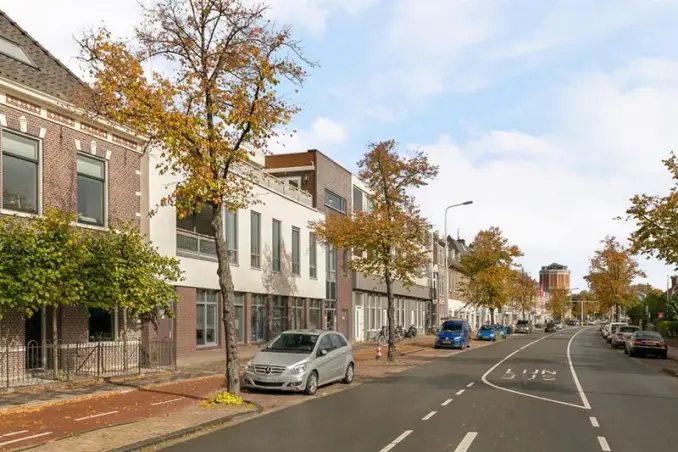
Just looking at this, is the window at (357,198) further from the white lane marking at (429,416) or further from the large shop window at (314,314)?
the white lane marking at (429,416)

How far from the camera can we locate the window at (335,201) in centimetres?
4308

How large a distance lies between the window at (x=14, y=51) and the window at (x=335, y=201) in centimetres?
2445

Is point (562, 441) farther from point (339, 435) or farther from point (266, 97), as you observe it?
point (266, 97)

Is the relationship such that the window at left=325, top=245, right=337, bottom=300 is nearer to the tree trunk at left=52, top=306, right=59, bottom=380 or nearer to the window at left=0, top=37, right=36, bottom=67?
the tree trunk at left=52, top=306, right=59, bottom=380

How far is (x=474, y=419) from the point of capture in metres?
13.4

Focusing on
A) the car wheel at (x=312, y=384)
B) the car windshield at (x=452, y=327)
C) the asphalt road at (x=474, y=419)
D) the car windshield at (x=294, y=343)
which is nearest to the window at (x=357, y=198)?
the car windshield at (x=452, y=327)

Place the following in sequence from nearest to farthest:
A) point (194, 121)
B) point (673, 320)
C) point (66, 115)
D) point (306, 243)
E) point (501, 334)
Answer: point (194, 121) < point (66, 115) < point (306, 243) < point (673, 320) < point (501, 334)

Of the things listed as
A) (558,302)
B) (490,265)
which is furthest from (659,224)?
(558,302)

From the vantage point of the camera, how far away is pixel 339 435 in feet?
38.0

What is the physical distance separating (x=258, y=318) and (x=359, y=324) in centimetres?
1532

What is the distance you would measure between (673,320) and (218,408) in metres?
52.2

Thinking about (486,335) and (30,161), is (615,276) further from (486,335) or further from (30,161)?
(30,161)

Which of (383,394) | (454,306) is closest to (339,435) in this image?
(383,394)

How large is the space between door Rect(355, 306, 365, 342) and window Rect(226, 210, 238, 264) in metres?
18.2
